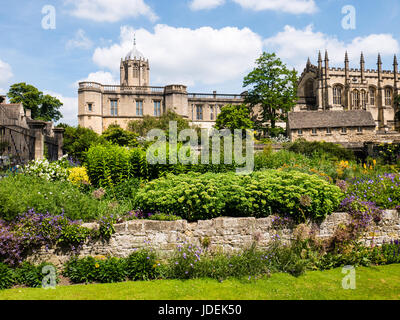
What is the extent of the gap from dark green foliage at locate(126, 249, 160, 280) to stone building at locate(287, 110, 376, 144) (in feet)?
112

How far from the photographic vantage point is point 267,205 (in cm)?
768

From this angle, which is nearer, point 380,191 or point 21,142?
point 380,191

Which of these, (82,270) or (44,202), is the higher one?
(44,202)

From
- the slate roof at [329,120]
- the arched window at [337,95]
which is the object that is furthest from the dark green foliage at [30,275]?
the arched window at [337,95]

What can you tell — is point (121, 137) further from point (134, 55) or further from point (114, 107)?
point (134, 55)

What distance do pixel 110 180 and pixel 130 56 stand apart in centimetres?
6300

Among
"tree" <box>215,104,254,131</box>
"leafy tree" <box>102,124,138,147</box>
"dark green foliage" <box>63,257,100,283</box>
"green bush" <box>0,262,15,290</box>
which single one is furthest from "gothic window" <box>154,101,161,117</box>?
"green bush" <box>0,262,15,290</box>

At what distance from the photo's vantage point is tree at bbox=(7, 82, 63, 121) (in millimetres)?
45156

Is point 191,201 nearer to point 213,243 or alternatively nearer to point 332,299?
point 213,243

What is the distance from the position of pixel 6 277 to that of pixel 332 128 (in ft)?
128

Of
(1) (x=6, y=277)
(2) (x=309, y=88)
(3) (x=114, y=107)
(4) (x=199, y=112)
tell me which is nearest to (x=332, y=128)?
(4) (x=199, y=112)

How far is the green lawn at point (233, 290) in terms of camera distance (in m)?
5.64

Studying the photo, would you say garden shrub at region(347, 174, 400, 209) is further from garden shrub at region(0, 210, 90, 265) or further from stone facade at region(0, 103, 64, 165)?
stone facade at region(0, 103, 64, 165)

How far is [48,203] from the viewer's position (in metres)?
7.27
